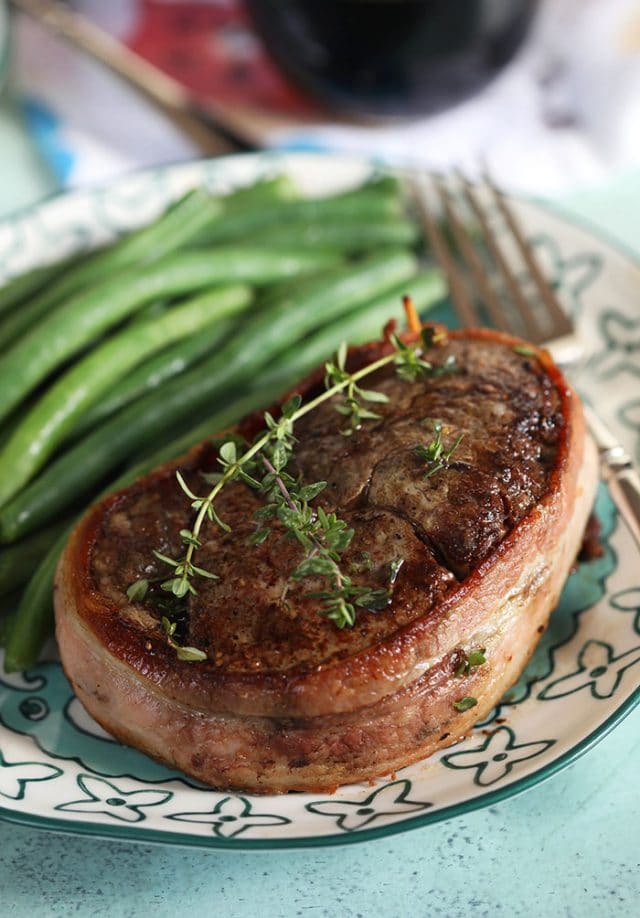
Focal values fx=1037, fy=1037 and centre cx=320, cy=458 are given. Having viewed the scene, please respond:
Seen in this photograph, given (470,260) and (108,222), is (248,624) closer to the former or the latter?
(470,260)

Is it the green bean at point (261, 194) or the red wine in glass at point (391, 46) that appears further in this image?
the red wine in glass at point (391, 46)

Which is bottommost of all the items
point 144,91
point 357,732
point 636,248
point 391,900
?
point 391,900

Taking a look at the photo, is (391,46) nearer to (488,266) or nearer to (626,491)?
(488,266)

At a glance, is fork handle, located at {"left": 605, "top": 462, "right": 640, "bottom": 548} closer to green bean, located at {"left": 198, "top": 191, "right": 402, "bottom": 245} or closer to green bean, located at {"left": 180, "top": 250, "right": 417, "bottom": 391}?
green bean, located at {"left": 180, "top": 250, "right": 417, "bottom": 391}

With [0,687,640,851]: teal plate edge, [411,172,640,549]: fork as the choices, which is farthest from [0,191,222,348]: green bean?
[0,687,640,851]: teal plate edge

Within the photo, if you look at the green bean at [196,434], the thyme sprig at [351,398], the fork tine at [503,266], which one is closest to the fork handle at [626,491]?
the thyme sprig at [351,398]

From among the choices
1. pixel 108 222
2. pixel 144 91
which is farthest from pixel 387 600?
pixel 144 91

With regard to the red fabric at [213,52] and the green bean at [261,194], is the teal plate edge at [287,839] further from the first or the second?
the red fabric at [213,52]
